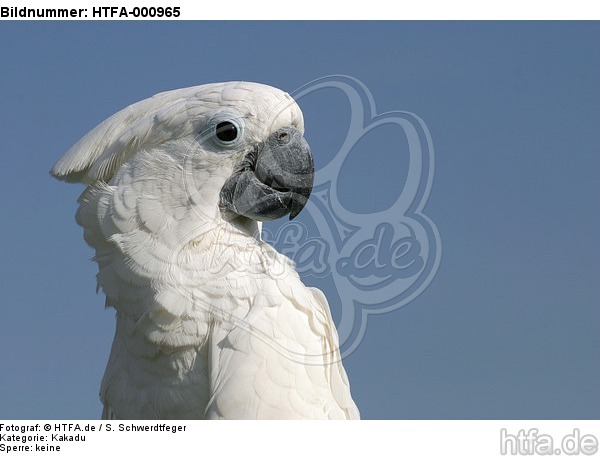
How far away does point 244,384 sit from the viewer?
3.96 meters

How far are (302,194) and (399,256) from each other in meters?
0.57

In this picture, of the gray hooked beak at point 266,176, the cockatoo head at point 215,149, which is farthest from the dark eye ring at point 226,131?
the gray hooked beak at point 266,176

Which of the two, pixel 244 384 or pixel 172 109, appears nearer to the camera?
pixel 244 384

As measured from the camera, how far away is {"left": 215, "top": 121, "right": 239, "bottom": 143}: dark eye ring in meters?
4.19

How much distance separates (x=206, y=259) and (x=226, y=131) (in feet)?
2.00

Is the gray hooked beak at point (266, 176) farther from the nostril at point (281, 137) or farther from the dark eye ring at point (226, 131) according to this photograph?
the dark eye ring at point (226, 131)

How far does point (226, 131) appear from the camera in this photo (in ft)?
13.8

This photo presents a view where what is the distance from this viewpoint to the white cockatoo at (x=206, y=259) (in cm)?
405

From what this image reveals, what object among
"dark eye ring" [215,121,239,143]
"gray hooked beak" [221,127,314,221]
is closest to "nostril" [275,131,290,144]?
"gray hooked beak" [221,127,314,221]

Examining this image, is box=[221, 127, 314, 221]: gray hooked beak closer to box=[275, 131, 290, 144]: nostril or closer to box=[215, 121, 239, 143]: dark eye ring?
box=[275, 131, 290, 144]: nostril

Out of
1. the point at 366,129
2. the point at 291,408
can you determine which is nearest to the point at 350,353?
the point at 291,408

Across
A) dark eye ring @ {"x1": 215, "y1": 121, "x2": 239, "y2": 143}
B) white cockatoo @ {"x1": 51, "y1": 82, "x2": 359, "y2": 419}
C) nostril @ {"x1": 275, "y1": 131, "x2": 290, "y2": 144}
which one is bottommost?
white cockatoo @ {"x1": 51, "y1": 82, "x2": 359, "y2": 419}
